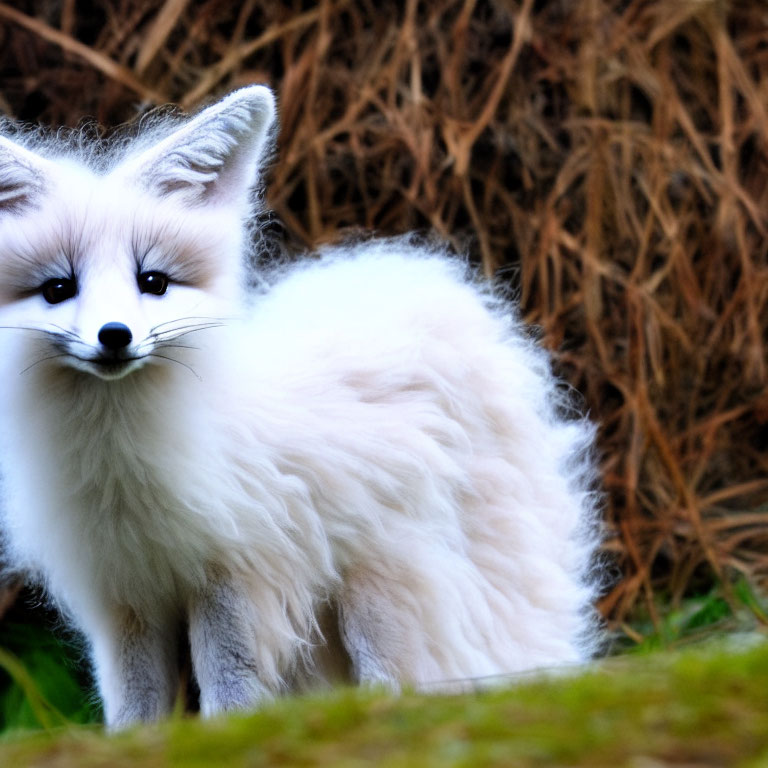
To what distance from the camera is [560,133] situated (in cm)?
364

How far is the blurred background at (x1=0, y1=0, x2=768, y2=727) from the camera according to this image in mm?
3441

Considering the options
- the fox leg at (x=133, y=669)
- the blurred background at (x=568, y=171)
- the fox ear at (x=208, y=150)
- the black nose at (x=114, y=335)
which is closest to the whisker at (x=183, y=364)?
the black nose at (x=114, y=335)

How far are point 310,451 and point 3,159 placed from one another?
2.45ft

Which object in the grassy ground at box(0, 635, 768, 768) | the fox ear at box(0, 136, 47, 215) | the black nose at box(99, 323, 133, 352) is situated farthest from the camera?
the fox ear at box(0, 136, 47, 215)

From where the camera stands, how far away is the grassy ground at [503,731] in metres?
0.98

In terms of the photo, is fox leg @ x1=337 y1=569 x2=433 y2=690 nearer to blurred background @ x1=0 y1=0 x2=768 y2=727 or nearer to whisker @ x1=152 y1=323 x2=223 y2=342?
whisker @ x1=152 y1=323 x2=223 y2=342

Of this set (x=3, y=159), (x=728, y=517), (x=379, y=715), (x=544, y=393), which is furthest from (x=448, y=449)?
(x=728, y=517)

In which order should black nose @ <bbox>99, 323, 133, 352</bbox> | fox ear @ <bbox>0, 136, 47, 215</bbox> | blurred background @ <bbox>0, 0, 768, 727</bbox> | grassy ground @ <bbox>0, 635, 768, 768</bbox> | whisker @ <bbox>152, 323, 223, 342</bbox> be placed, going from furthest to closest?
blurred background @ <bbox>0, 0, 768, 727</bbox> → fox ear @ <bbox>0, 136, 47, 215</bbox> → whisker @ <bbox>152, 323, 223, 342</bbox> → black nose @ <bbox>99, 323, 133, 352</bbox> → grassy ground @ <bbox>0, 635, 768, 768</bbox>

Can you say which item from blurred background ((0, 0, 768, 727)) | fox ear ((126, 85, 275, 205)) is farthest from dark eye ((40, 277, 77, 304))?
blurred background ((0, 0, 768, 727))

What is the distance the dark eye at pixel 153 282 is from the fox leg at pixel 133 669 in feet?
2.02

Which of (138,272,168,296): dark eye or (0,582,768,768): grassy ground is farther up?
(138,272,168,296): dark eye

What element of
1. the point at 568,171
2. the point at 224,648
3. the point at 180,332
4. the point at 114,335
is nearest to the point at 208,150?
the point at 180,332

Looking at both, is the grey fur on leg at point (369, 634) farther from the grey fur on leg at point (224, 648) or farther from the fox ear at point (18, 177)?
the fox ear at point (18, 177)

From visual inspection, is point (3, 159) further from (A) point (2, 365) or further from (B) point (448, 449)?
(B) point (448, 449)
